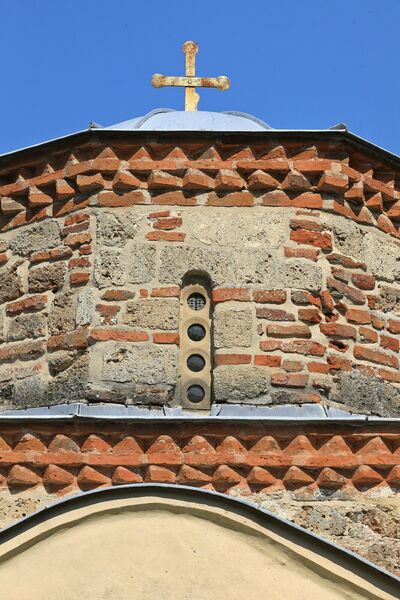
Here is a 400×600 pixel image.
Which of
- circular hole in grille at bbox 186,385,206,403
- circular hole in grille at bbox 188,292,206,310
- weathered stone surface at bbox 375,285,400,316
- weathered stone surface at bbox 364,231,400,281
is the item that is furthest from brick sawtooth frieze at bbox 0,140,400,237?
circular hole in grille at bbox 186,385,206,403

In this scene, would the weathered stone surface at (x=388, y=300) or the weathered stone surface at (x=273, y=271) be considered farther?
the weathered stone surface at (x=388, y=300)

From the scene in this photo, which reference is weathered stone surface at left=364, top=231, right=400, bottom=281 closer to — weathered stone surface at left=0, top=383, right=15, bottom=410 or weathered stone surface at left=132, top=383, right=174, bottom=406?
weathered stone surface at left=132, top=383, right=174, bottom=406

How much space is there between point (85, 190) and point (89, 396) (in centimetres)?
150

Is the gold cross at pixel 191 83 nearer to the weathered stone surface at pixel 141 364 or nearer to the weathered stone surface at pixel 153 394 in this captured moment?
the weathered stone surface at pixel 141 364

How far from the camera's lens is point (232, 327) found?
34.7ft

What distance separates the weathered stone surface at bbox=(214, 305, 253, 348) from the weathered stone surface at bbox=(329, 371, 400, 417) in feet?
2.12

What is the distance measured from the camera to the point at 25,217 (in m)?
11.3

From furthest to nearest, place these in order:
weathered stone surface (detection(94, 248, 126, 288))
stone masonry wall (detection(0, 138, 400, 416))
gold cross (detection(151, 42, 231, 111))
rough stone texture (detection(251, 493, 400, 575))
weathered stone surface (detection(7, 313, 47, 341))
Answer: gold cross (detection(151, 42, 231, 111)) < weathered stone surface (detection(7, 313, 47, 341)) < weathered stone surface (detection(94, 248, 126, 288)) < stone masonry wall (detection(0, 138, 400, 416)) < rough stone texture (detection(251, 493, 400, 575))

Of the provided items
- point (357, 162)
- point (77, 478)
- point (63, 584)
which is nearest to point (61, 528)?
point (63, 584)

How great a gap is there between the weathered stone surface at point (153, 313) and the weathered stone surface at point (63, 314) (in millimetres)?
368

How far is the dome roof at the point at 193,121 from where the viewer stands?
37.9 ft

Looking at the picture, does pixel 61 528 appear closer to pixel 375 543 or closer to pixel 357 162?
pixel 375 543

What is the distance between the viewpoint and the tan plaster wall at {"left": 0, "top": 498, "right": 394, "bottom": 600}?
8.30 meters

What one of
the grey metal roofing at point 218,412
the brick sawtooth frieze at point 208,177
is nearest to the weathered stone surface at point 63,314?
the grey metal roofing at point 218,412
